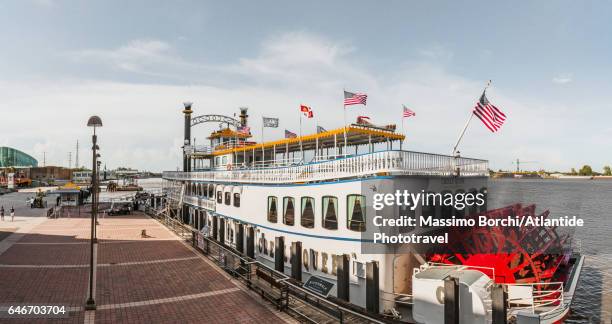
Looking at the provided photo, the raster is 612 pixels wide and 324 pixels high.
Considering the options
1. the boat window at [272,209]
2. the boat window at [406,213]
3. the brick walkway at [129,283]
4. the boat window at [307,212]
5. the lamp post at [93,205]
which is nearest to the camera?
the brick walkway at [129,283]

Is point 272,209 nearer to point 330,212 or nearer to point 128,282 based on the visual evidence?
point 330,212

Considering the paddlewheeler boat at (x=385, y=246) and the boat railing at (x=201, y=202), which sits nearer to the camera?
the paddlewheeler boat at (x=385, y=246)

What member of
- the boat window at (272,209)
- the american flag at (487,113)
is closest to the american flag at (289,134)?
the boat window at (272,209)

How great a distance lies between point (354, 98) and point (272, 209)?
25.6 feet

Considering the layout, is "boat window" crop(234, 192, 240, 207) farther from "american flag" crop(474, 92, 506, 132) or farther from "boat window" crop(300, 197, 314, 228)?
"american flag" crop(474, 92, 506, 132)

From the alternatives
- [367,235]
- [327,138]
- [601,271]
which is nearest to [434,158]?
[367,235]

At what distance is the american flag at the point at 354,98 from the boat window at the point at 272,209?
267 inches

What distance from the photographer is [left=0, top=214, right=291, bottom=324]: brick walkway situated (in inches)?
506

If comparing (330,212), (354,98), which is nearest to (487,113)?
(354,98)

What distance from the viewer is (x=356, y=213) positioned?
1512 cm

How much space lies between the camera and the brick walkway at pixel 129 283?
Answer: 12863 millimetres

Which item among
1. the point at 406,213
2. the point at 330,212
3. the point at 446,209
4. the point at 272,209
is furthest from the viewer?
the point at 272,209

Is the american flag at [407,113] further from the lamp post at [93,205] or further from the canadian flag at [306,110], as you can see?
the lamp post at [93,205]

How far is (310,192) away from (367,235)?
3.97 metres
